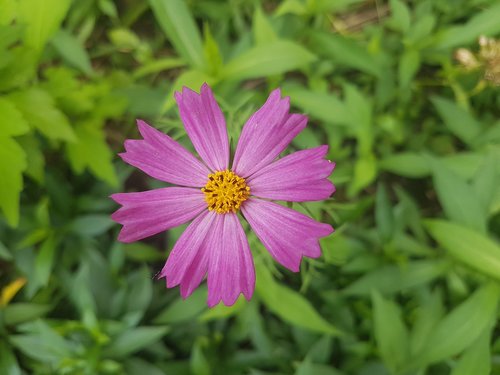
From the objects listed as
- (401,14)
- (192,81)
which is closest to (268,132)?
(192,81)

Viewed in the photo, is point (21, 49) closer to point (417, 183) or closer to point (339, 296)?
point (339, 296)

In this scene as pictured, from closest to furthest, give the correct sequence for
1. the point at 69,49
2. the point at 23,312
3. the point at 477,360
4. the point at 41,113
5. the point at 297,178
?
1. the point at 297,178
2. the point at 477,360
3. the point at 41,113
4. the point at 23,312
5. the point at 69,49

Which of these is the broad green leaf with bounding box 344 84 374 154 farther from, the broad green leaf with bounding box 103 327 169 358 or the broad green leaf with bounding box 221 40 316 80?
the broad green leaf with bounding box 103 327 169 358

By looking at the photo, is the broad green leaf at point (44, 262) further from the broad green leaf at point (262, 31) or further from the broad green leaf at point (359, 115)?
the broad green leaf at point (359, 115)

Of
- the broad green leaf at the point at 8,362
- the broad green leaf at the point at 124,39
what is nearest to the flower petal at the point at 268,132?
the broad green leaf at the point at 8,362

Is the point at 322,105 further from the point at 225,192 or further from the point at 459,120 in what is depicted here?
the point at 225,192

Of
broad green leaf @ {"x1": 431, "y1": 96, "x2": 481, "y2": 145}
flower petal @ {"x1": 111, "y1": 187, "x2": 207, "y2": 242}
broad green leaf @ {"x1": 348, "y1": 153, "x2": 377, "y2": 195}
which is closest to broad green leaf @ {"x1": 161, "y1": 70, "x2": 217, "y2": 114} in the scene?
flower petal @ {"x1": 111, "y1": 187, "x2": 207, "y2": 242}
